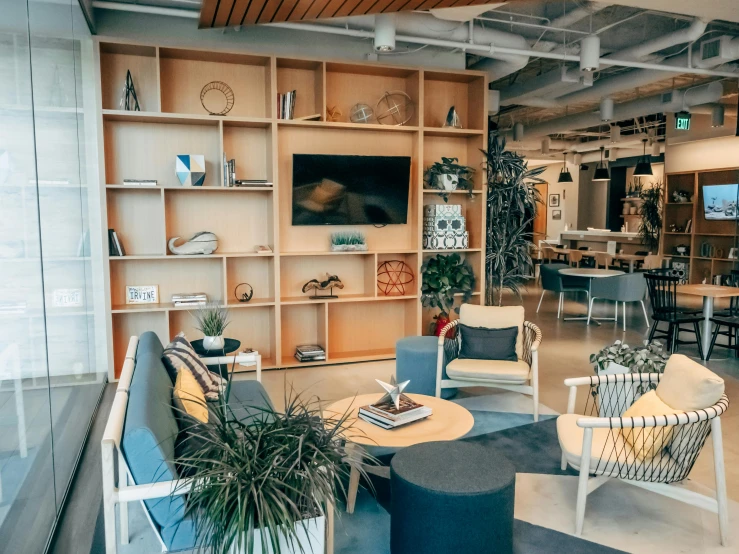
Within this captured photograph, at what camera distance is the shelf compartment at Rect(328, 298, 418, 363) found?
6.30 metres

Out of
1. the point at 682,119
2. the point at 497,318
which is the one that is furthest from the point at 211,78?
the point at 682,119

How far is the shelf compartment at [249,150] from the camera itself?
569 cm

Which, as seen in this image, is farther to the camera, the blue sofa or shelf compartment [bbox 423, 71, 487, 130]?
shelf compartment [bbox 423, 71, 487, 130]

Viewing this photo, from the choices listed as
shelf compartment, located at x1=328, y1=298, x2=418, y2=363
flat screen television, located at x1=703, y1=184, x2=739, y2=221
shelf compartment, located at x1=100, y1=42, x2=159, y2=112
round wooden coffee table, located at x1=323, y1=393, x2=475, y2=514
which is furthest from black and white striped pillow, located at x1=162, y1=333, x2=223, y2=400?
flat screen television, located at x1=703, y1=184, x2=739, y2=221

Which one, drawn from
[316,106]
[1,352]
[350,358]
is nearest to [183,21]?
[316,106]

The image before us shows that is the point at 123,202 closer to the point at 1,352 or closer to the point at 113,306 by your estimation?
the point at 113,306

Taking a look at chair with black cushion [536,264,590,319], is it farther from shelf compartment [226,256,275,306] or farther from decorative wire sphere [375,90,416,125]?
shelf compartment [226,256,275,306]

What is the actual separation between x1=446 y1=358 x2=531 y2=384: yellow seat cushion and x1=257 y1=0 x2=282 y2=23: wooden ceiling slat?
9.66 ft

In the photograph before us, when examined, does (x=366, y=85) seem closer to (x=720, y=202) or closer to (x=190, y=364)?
(x=190, y=364)

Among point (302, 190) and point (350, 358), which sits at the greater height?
point (302, 190)

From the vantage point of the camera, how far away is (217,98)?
5637 mm

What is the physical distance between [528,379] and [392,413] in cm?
170

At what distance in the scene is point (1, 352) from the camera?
2211mm

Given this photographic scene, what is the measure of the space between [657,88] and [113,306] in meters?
8.86
